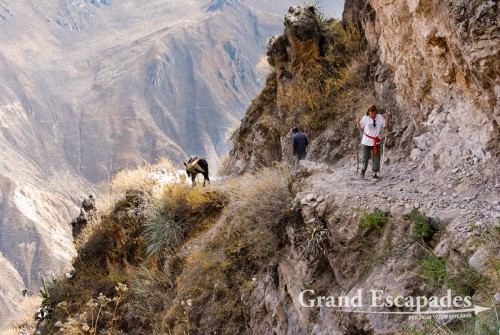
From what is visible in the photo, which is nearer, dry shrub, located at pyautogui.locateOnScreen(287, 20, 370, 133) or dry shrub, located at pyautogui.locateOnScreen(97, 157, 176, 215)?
dry shrub, located at pyautogui.locateOnScreen(287, 20, 370, 133)

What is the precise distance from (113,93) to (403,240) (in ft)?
328

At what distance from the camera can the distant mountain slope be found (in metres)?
66.9

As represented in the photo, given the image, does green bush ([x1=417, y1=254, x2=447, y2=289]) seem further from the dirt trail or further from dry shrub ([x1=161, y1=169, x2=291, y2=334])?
dry shrub ([x1=161, y1=169, x2=291, y2=334])

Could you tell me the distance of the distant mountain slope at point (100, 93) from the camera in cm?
6688

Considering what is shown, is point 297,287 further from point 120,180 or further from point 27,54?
point 27,54

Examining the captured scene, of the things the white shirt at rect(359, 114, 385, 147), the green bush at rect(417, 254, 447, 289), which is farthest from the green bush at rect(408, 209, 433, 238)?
the white shirt at rect(359, 114, 385, 147)

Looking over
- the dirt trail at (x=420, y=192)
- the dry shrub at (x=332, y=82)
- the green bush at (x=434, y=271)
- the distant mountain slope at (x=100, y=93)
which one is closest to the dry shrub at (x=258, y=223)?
the dirt trail at (x=420, y=192)

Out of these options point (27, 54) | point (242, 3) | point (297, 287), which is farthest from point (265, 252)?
point (242, 3)

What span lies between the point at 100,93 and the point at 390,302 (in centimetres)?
10251

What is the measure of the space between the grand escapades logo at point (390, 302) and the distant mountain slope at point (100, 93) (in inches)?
2281

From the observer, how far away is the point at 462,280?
3.62 meters

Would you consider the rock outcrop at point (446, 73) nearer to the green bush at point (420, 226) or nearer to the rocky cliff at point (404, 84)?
the rocky cliff at point (404, 84)

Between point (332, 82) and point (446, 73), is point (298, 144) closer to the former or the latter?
point (332, 82)

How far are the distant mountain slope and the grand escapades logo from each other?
57.9m
